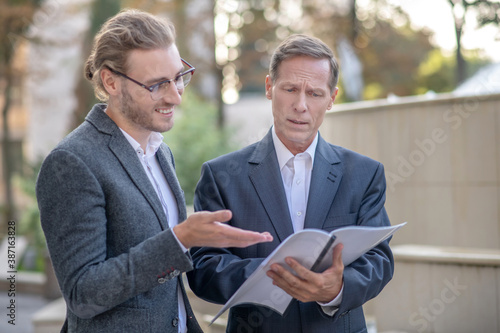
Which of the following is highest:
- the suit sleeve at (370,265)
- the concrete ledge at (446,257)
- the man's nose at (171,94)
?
the man's nose at (171,94)

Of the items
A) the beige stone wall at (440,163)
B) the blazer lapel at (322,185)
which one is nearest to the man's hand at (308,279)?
the blazer lapel at (322,185)

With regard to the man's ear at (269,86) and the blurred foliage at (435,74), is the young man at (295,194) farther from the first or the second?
the blurred foliage at (435,74)

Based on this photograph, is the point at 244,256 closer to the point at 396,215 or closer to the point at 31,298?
the point at 396,215

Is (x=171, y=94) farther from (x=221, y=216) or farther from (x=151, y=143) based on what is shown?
(x=221, y=216)

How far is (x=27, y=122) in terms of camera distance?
2602 cm

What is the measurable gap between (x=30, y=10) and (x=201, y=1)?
583 centimetres

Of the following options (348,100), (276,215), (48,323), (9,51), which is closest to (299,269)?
(276,215)

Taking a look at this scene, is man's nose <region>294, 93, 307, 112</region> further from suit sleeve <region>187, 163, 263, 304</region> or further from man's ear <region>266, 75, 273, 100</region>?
suit sleeve <region>187, 163, 263, 304</region>

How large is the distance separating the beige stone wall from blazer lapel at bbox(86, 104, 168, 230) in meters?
4.55

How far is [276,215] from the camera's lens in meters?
2.46

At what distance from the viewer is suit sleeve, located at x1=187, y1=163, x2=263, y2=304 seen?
2.28m

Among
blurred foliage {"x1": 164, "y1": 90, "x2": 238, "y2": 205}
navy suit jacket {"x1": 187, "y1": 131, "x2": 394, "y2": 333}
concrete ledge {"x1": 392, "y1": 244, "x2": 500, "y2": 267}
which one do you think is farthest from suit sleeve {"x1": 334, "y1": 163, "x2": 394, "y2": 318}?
blurred foliage {"x1": 164, "y1": 90, "x2": 238, "y2": 205}

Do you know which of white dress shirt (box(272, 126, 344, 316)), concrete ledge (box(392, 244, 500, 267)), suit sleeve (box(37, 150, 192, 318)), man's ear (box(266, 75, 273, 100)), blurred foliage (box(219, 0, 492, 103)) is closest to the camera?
suit sleeve (box(37, 150, 192, 318))

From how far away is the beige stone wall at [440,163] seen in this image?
19.2ft
